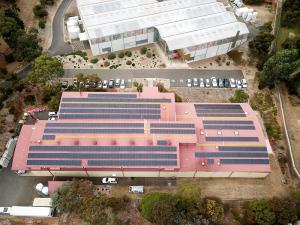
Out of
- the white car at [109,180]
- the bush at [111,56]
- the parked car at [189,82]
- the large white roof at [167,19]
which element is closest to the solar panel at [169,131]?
the white car at [109,180]

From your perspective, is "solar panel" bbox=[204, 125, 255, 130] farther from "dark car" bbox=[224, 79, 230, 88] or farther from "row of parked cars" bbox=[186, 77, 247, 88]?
"dark car" bbox=[224, 79, 230, 88]

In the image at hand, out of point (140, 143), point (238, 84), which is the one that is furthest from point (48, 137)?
point (238, 84)

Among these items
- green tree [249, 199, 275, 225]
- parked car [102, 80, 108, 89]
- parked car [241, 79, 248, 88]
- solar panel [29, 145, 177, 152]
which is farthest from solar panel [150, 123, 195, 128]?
parked car [241, 79, 248, 88]

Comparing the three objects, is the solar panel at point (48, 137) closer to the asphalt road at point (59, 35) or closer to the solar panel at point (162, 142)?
the solar panel at point (162, 142)

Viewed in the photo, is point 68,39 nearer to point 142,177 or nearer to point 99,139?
point 99,139

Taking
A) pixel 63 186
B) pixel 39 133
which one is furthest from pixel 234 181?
pixel 39 133

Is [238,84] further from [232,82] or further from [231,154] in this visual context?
[231,154]
